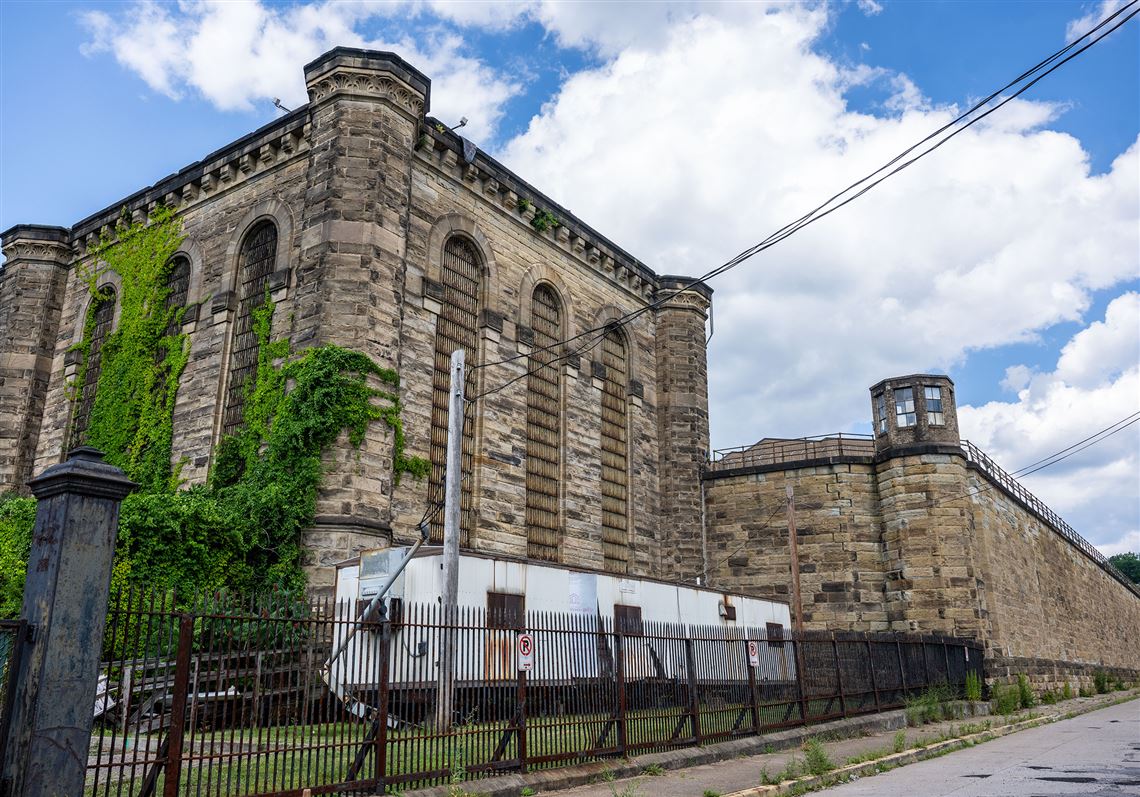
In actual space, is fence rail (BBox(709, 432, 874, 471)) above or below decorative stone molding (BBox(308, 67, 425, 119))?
below

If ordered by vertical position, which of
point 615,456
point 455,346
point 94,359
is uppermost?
point 94,359

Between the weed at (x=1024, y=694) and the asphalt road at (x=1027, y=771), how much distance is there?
7616mm

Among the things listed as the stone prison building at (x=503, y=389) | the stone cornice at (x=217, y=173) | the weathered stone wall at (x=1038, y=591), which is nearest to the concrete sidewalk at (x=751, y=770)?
the stone prison building at (x=503, y=389)

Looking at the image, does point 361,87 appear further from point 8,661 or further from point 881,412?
point 881,412

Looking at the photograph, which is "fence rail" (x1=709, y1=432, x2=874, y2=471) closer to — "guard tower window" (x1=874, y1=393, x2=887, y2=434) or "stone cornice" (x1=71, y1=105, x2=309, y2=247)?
"guard tower window" (x1=874, y1=393, x2=887, y2=434)

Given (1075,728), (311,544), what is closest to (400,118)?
(311,544)

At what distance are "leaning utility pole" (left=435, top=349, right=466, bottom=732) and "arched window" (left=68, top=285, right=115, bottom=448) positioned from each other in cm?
1372

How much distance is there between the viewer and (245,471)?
58.0ft

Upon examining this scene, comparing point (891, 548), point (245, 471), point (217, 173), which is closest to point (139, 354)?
point (217, 173)

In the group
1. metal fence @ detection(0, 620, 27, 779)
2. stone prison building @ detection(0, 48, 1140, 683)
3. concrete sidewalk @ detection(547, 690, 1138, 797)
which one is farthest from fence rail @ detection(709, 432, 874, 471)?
metal fence @ detection(0, 620, 27, 779)

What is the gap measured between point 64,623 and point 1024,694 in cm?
2434

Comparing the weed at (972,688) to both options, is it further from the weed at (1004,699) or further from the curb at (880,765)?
the curb at (880,765)

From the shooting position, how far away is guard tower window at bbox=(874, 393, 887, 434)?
27266mm

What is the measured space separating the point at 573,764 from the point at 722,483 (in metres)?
19.1
